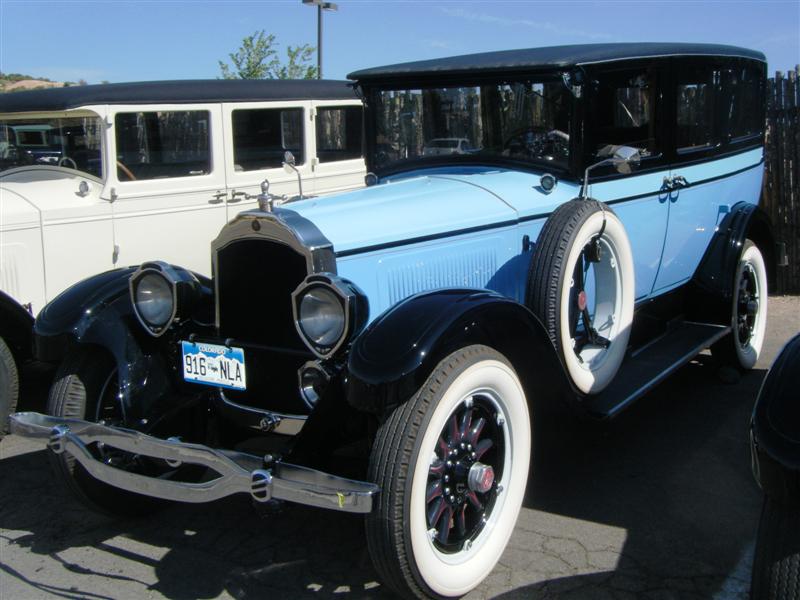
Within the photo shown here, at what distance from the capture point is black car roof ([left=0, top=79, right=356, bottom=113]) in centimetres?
555

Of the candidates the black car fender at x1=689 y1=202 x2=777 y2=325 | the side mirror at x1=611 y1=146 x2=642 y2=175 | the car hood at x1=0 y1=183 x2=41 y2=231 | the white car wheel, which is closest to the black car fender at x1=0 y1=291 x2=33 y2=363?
the car hood at x1=0 y1=183 x2=41 y2=231

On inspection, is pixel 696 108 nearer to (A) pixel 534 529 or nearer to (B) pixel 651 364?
(B) pixel 651 364

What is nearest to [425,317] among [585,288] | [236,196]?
[585,288]

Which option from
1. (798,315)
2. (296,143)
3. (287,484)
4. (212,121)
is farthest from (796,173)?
(287,484)

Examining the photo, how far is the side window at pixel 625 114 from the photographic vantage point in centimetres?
Answer: 393

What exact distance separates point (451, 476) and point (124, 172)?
12.6ft

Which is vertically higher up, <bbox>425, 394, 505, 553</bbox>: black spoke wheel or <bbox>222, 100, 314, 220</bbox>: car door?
<bbox>222, 100, 314, 220</bbox>: car door

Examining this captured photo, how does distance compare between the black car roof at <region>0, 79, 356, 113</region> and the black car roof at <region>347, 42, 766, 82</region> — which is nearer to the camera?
the black car roof at <region>347, 42, 766, 82</region>

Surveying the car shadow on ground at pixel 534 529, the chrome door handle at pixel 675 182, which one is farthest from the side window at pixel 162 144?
the chrome door handle at pixel 675 182

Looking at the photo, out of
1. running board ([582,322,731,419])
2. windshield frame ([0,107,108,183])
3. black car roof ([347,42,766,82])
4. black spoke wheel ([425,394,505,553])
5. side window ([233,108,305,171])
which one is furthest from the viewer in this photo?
side window ([233,108,305,171])

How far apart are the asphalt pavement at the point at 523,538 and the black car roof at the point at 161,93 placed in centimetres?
247

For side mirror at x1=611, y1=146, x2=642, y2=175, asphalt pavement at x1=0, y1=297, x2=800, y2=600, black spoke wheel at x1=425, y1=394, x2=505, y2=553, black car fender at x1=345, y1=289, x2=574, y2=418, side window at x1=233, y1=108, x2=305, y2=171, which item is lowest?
asphalt pavement at x1=0, y1=297, x2=800, y2=600

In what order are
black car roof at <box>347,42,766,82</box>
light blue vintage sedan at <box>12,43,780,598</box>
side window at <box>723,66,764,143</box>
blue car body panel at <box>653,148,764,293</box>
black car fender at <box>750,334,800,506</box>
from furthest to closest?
1. side window at <box>723,66,764,143</box>
2. blue car body panel at <box>653,148,764,293</box>
3. black car roof at <box>347,42,766,82</box>
4. light blue vintage sedan at <box>12,43,780,598</box>
5. black car fender at <box>750,334,800,506</box>

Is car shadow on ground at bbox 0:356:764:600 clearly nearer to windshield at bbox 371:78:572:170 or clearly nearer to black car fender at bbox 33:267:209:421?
black car fender at bbox 33:267:209:421
